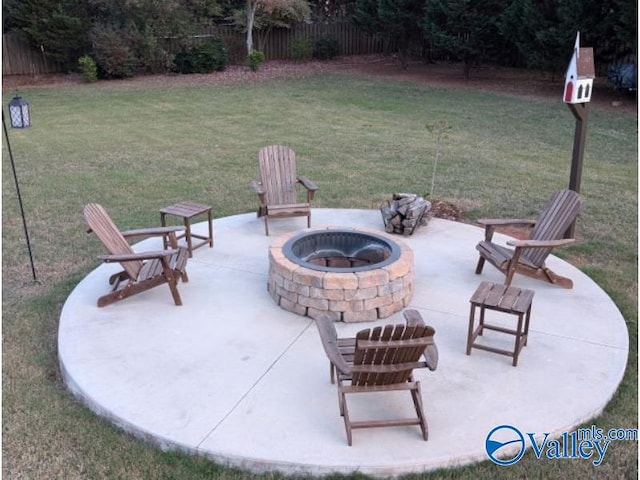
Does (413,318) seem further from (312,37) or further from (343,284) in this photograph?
(312,37)

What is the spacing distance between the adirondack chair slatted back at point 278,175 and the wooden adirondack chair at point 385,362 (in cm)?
345

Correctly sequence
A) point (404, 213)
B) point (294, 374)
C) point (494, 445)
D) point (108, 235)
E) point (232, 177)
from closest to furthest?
1. point (494, 445)
2. point (294, 374)
3. point (108, 235)
4. point (404, 213)
5. point (232, 177)

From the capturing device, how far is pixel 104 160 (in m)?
10.1

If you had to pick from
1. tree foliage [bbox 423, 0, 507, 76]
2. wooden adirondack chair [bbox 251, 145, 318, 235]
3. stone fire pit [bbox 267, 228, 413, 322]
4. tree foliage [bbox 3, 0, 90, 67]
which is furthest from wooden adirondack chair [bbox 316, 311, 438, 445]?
tree foliage [bbox 3, 0, 90, 67]

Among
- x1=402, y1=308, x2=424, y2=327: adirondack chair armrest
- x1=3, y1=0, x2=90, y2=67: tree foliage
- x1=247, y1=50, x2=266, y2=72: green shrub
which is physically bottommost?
x1=402, y1=308, x2=424, y2=327: adirondack chair armrest

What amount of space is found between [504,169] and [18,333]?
24.4 ft

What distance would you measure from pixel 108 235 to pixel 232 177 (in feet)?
13.9

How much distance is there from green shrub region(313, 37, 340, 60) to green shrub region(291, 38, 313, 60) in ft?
1.00

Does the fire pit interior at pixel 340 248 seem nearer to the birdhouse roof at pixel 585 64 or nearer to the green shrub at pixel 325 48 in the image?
the birdhouse roof at pixel 585 64

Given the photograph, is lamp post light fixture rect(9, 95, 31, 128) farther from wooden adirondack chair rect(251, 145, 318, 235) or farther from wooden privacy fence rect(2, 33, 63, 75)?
wooden privacy fence rect(2, 33, 63, 75)

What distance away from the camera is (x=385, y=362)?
3.26 meters

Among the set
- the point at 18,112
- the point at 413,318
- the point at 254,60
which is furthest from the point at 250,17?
the point at 413,318

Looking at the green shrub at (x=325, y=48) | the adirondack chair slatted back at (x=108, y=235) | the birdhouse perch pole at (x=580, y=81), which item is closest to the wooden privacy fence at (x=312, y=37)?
the green shrub at (x=325, y=48)

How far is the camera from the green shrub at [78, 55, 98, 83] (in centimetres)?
1881
